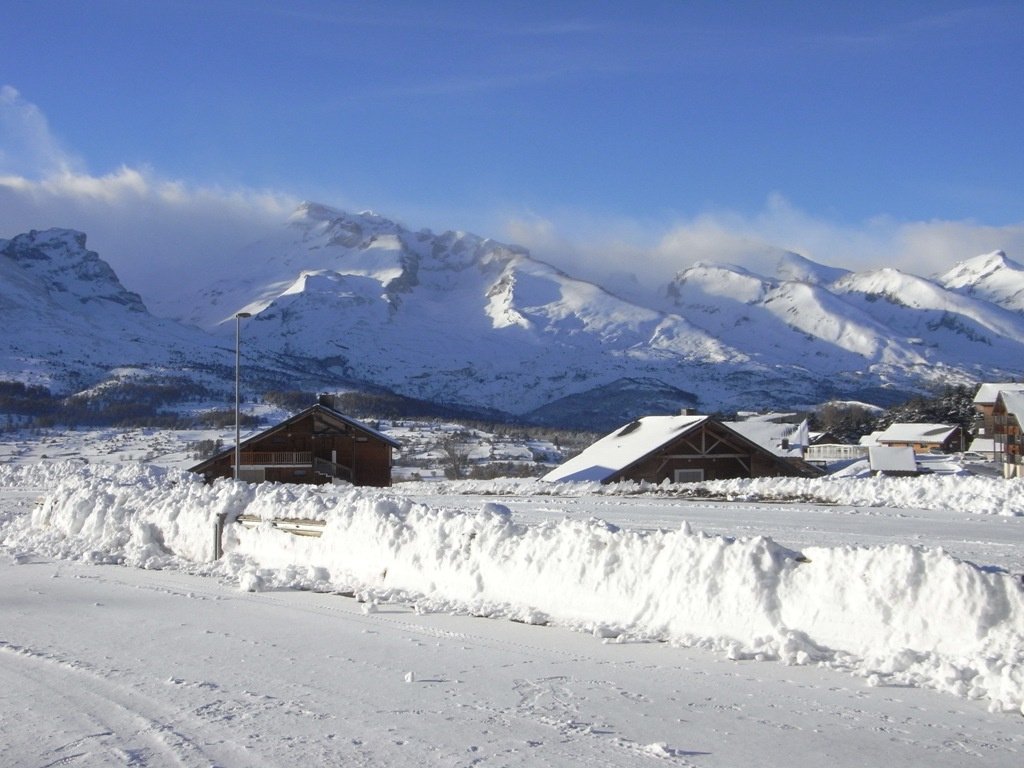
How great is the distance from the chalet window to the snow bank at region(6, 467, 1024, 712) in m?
27.8

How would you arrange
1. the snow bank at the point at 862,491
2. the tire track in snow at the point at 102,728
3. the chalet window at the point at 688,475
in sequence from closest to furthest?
the tire track in snow at the point at 102,728 < the snow bank at the point at 862,491 < the chalet window at the point at 688,475

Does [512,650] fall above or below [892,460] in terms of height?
below

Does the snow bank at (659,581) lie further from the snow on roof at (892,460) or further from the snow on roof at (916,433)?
the snow on roof at (916,433)

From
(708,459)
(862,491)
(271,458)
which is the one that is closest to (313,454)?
(271,458)

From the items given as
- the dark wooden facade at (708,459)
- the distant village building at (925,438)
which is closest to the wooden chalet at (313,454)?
the dark wooden facade at (708,459)

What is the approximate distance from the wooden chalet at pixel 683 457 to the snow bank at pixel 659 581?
1034 inches

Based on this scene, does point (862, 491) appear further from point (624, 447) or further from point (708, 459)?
point (624, 447)

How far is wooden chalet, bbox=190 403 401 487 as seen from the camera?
164 ft

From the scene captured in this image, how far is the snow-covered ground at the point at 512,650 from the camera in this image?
738cm

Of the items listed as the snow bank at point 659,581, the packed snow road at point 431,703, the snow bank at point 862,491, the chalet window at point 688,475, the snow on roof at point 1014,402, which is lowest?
the packed snow road at point 431,703

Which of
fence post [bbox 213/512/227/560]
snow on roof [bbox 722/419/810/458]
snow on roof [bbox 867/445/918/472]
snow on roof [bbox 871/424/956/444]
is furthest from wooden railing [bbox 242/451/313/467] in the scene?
snow on roof [bbox 871/424/956/444]

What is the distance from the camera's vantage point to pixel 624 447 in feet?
146

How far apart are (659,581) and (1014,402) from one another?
59.1 meters

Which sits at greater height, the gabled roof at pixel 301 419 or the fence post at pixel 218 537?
the gabled roof at pixel 301 419
